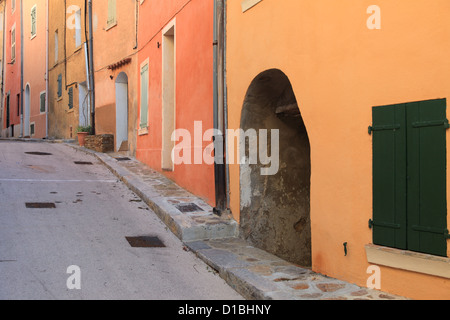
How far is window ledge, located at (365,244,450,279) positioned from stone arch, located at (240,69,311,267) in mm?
2382

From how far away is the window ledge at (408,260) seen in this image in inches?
144

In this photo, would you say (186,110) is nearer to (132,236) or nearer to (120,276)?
(132,236)

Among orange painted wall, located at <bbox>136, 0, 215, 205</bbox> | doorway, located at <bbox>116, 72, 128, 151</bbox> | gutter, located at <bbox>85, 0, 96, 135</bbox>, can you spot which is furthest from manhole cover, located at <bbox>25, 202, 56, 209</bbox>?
gutter, located at <bbox>85, 0, 96, 135</bbox>

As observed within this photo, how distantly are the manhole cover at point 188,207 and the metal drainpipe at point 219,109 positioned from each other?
44 cm

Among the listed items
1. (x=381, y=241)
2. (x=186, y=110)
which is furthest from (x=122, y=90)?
(x=381, y=241)

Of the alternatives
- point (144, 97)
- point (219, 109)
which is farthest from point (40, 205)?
point (144, 97)

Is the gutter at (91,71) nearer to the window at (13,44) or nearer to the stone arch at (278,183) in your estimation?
the stone arch at (278,183)

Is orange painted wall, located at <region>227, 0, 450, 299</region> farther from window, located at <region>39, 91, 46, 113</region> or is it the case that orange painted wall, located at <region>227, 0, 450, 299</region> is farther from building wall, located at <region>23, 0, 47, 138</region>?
building wall, located at <region>23, 0, 47, 138</region>

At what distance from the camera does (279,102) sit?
6.52m

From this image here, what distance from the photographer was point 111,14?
1360cm

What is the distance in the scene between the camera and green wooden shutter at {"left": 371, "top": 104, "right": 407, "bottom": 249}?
4051 mm

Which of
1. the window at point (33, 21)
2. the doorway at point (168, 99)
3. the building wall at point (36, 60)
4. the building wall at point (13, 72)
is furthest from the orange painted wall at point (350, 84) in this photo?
the building wall at point (13, 72)

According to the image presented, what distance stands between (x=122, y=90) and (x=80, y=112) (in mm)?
3785

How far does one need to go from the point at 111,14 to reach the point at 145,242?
31.3ft
